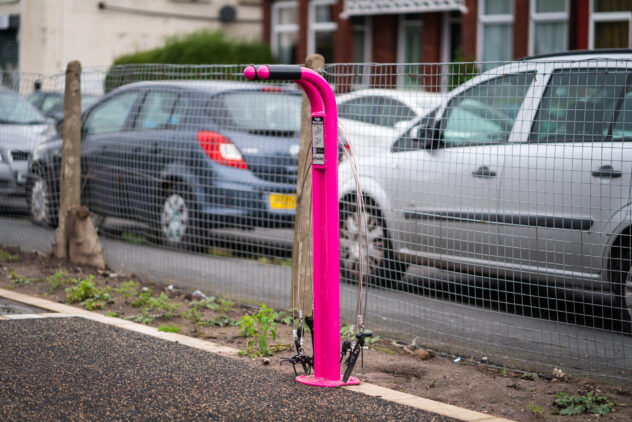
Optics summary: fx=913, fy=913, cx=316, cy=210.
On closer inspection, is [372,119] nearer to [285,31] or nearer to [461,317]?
[461,317]

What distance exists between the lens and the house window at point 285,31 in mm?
28000

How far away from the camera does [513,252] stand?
5254 mm

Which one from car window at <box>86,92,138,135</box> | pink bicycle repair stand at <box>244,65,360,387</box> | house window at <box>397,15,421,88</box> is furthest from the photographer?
house window at <box>397,15,421,88</box>

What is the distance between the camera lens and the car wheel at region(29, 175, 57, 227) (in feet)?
29.5

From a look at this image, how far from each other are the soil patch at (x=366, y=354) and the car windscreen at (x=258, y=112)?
149cm

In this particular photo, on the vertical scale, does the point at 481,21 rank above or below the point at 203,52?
above

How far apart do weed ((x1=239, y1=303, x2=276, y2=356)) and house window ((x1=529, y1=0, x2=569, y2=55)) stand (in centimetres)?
1620

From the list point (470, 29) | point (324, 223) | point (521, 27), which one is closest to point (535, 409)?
point (324, 223)

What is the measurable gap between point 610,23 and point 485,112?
14.7 m

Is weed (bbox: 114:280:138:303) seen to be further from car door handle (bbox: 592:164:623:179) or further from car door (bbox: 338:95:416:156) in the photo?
car door handle (bbox: 592:164:623:179)

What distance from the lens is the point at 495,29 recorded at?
21.6 metres

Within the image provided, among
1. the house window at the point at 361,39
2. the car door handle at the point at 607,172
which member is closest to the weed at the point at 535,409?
the car door handle at the point at 607,172

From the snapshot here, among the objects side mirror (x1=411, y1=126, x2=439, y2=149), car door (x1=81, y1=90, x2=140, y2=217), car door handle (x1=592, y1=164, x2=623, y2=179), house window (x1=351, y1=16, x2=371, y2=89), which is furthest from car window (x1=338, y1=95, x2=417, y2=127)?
house window (x1=351, y1=16, x2=371, y2=89)

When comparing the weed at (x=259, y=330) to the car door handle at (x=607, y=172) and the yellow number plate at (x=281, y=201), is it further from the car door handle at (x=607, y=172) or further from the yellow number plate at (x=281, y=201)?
the car door handle at (x=607, y=172)
